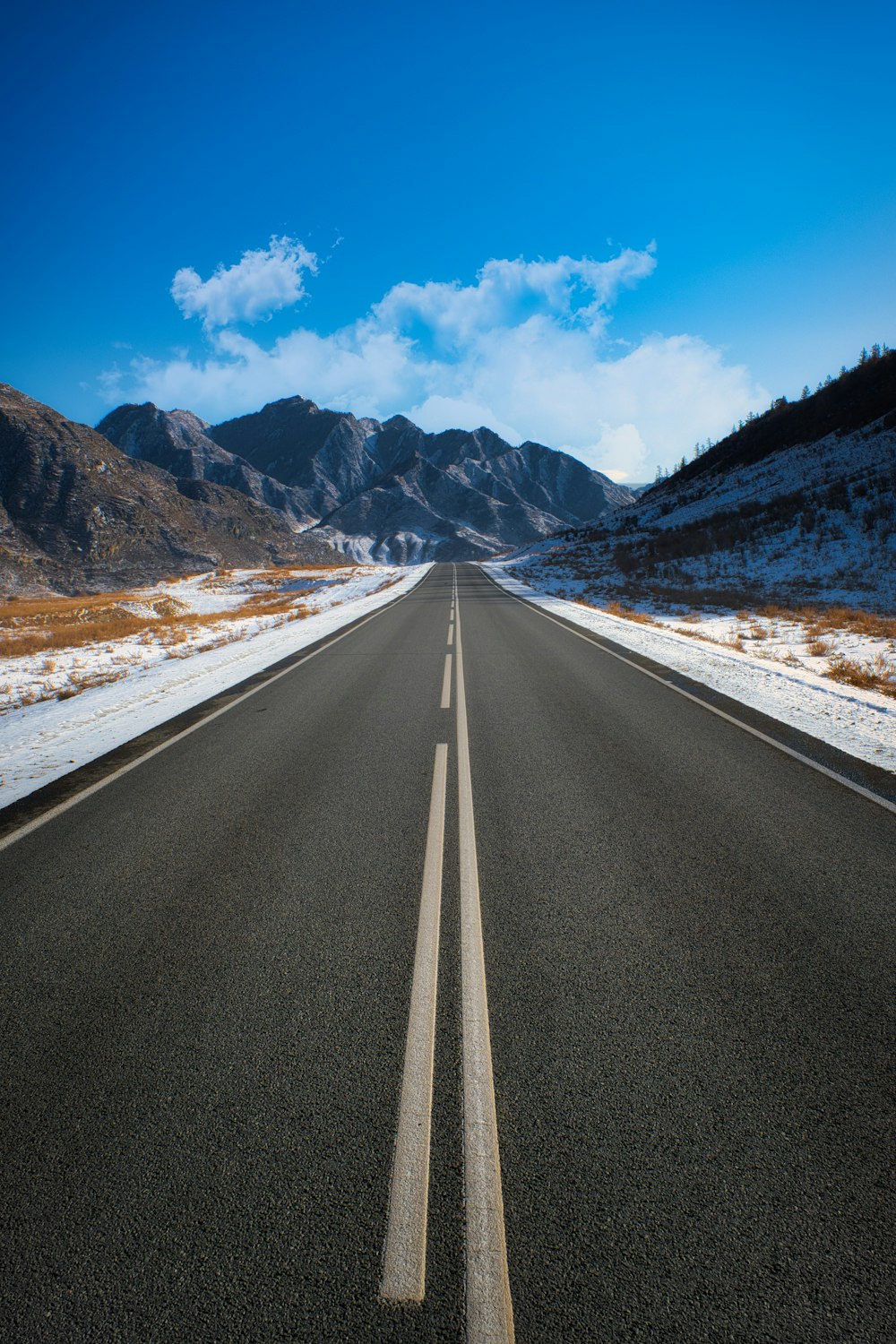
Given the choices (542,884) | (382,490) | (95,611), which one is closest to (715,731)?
(542,884)

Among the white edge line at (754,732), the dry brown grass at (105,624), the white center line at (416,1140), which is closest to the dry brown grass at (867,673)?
the white edge line at (754,732)

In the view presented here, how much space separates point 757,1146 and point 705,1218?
39 centimetres

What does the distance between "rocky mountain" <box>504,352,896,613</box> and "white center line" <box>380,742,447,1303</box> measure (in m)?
19.6

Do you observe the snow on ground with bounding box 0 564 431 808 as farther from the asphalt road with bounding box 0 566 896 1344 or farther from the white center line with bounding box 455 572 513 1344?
the white center line with bounding box 455 572 513 1344

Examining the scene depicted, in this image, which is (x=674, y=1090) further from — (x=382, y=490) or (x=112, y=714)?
(x=382, y=490)

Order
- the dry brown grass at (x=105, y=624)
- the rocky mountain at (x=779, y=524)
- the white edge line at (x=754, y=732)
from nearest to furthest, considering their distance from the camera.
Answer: the white edge line at (x=754, y=732), the dry brown grass at (x=105, y=624), the rocky mountain at (x=779, y=524)

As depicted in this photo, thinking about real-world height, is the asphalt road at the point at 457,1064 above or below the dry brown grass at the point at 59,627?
below

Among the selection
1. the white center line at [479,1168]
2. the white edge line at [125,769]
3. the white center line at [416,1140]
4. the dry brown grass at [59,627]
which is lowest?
the white center line at [479,1168]

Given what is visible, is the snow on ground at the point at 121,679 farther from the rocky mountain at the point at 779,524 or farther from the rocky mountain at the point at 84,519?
the rocky mountain at the point at 84,519

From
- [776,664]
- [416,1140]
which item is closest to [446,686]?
[776,664]

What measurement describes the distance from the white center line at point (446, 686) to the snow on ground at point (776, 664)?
437cm

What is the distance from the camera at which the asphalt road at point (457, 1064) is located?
65.5 inches

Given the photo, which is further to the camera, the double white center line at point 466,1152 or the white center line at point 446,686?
the white center line at point 446,686

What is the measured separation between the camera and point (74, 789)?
5734 millimetres
